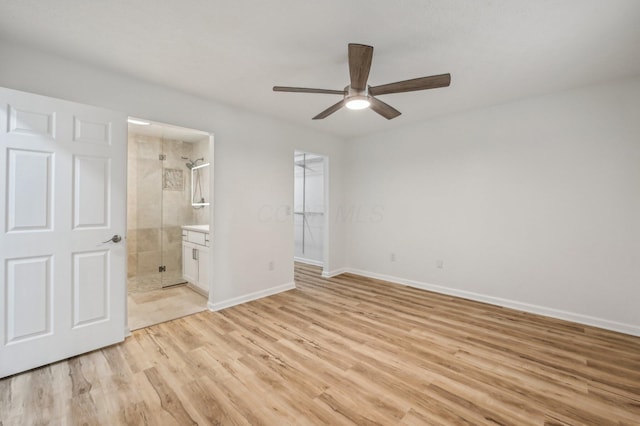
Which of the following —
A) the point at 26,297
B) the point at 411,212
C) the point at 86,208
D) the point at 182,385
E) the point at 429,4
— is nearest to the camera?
the point at 429,4

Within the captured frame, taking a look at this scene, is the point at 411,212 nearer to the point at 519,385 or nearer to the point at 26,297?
the point at 519,385

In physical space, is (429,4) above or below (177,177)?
above

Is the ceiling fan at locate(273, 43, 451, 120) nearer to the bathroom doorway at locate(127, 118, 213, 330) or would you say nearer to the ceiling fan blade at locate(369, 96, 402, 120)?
the ceiling fan blade at locate(369, 96, 402, 120)

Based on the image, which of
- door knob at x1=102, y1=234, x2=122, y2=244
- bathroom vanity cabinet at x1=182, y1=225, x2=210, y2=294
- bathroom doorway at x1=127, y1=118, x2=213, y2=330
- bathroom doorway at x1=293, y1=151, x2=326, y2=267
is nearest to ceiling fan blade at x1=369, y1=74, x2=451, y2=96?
door knob at x1=102, y1=234, x2=122, y2=244

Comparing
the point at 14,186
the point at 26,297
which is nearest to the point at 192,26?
the point at 14,186

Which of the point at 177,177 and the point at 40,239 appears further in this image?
the point at 177,177

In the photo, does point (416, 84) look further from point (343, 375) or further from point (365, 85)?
point (343, 375)

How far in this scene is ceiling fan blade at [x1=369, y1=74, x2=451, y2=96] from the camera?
2.07m

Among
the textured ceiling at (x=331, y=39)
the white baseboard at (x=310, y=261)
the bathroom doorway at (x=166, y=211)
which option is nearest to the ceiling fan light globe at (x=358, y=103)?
the textured ceiling at (x=331, y=39)

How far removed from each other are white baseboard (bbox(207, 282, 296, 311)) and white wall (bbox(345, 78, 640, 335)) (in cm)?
180

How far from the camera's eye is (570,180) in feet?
10.2

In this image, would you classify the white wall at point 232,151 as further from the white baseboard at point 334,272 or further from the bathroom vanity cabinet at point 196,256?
the white baseboard at point 334,272

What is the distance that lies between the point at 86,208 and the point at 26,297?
0.79m

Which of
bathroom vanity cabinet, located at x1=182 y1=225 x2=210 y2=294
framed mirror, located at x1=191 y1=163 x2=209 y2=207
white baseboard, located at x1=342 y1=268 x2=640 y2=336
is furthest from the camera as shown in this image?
framed mirror, located at x1=191 y1=163 x2=209 y2=207
